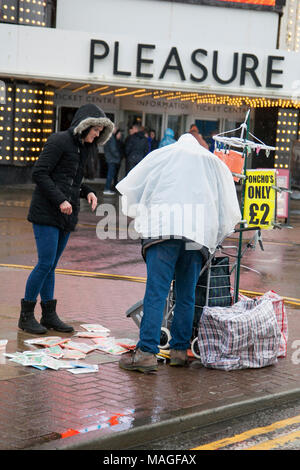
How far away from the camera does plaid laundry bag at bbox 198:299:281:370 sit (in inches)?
230

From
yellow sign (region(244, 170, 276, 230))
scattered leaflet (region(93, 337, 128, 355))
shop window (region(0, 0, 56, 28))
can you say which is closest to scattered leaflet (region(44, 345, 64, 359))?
scattered leaflet (region(93, 337, 128, 355))

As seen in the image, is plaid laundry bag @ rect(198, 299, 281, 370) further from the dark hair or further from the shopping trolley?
the dark hair

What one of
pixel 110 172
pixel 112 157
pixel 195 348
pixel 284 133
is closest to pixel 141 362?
pixel 195 348

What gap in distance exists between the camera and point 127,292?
28.6ft

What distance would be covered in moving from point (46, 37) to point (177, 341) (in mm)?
15253

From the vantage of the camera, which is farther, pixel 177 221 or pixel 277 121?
pixel 277 121

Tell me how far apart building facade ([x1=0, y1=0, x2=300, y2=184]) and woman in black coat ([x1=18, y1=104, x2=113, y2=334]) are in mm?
13701

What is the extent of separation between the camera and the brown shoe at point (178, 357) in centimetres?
580

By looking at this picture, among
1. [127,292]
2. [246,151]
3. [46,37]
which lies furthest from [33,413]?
[46,37]

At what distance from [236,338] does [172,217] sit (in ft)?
3.56

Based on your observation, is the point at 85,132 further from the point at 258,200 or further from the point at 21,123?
the point at 21,123

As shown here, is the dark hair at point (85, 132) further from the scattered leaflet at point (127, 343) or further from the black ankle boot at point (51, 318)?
the scattered leaflet at point (127, 343)

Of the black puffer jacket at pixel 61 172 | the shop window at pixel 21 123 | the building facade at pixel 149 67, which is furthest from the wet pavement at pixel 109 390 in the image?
the shop window at pixel 21 123
